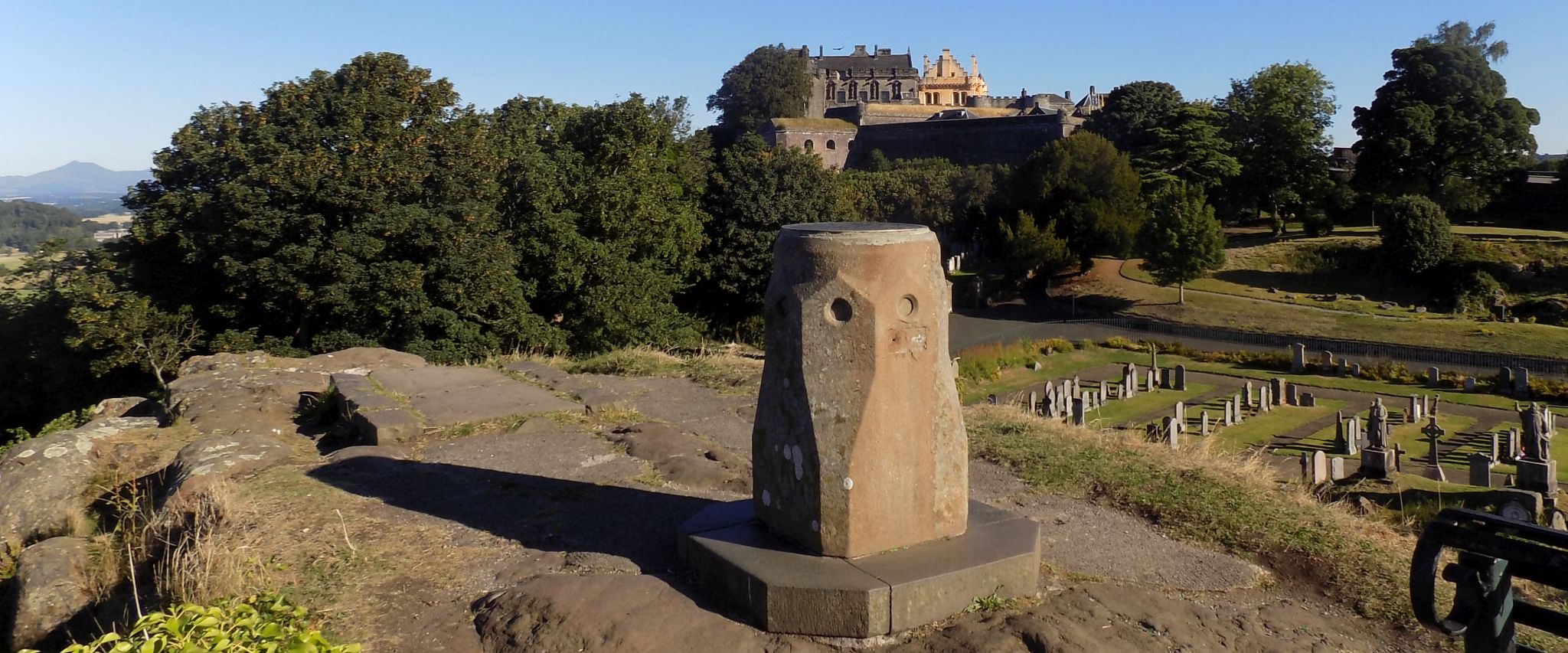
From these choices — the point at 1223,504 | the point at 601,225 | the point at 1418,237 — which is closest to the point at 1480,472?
the point at 1223,504

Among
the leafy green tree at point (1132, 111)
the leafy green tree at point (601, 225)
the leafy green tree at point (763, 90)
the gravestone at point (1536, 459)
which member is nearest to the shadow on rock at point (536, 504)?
the gravestone at point (1536, 459)

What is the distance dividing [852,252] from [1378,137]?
41.4 m

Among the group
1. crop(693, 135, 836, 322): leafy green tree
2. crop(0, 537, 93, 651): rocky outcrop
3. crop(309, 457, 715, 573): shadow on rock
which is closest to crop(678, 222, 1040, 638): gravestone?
crop(309, 457, 715, 573): shadow on rock

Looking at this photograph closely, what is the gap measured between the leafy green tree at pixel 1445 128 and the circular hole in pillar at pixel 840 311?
40203 millimetres

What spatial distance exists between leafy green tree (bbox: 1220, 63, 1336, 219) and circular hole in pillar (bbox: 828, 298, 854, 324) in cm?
4030

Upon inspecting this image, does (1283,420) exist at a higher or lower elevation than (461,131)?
lower

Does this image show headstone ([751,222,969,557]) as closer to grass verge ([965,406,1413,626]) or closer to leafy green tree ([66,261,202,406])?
grass verge ([965,406,1413,626])

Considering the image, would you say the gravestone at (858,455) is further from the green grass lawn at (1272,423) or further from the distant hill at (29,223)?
the distant hill at (29,223)

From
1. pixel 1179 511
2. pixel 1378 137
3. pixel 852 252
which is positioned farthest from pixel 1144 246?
pixel 852 252

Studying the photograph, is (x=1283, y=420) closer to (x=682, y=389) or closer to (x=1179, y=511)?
(x=682, y=389)

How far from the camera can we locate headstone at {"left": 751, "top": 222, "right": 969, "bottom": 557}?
4.25 meters

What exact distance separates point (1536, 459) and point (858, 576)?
43.0 feet

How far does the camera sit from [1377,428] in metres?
15.5

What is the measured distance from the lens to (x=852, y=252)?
4211 millimetres
